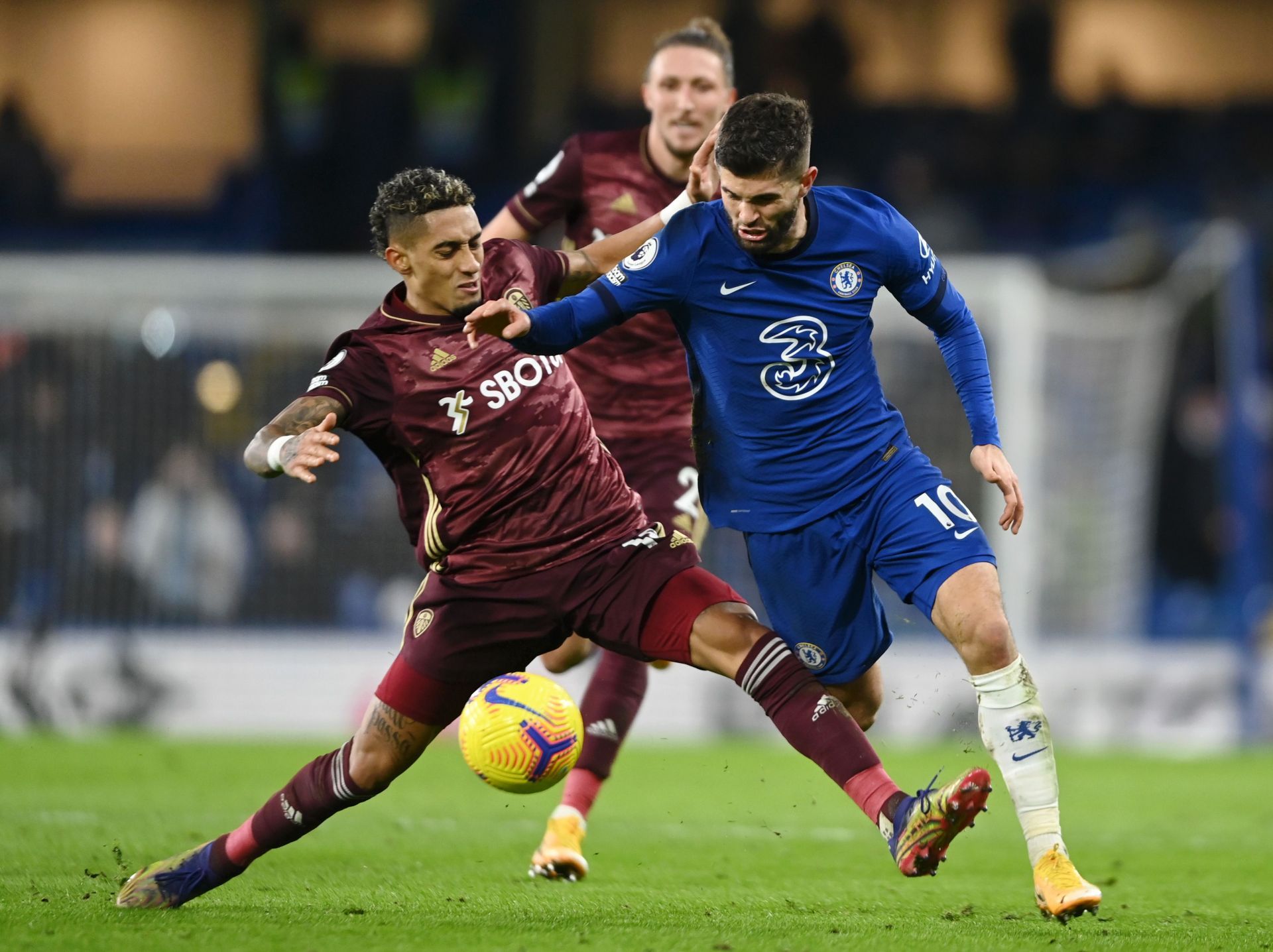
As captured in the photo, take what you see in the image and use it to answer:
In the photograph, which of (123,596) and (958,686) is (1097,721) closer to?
(958,686)

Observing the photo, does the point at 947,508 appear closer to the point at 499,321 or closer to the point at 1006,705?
the point at 1006,705

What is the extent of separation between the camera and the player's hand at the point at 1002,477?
15.8 ft

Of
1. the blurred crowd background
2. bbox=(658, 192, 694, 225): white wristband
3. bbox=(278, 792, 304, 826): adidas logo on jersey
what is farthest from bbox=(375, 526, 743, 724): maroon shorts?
the blurred crowd background

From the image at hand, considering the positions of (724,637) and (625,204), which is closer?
(724,637)

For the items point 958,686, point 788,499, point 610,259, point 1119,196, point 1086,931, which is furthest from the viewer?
point 1119,196

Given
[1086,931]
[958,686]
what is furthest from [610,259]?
[958,686]

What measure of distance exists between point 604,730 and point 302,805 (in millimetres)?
1671

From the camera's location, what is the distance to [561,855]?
6039 millimetres

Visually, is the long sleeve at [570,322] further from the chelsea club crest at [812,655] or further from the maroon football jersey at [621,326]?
the maroon football jersey at [621,326]

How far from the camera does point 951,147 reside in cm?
1908

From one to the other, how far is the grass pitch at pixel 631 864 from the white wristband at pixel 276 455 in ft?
4.11

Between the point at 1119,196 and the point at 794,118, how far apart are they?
15.1 meters

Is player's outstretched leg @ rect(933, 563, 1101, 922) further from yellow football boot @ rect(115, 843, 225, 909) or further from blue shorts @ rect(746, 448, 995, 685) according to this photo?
yellow football boot @ rect(115, 843, 225, 909)

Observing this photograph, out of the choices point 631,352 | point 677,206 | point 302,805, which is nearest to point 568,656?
point 631,352
